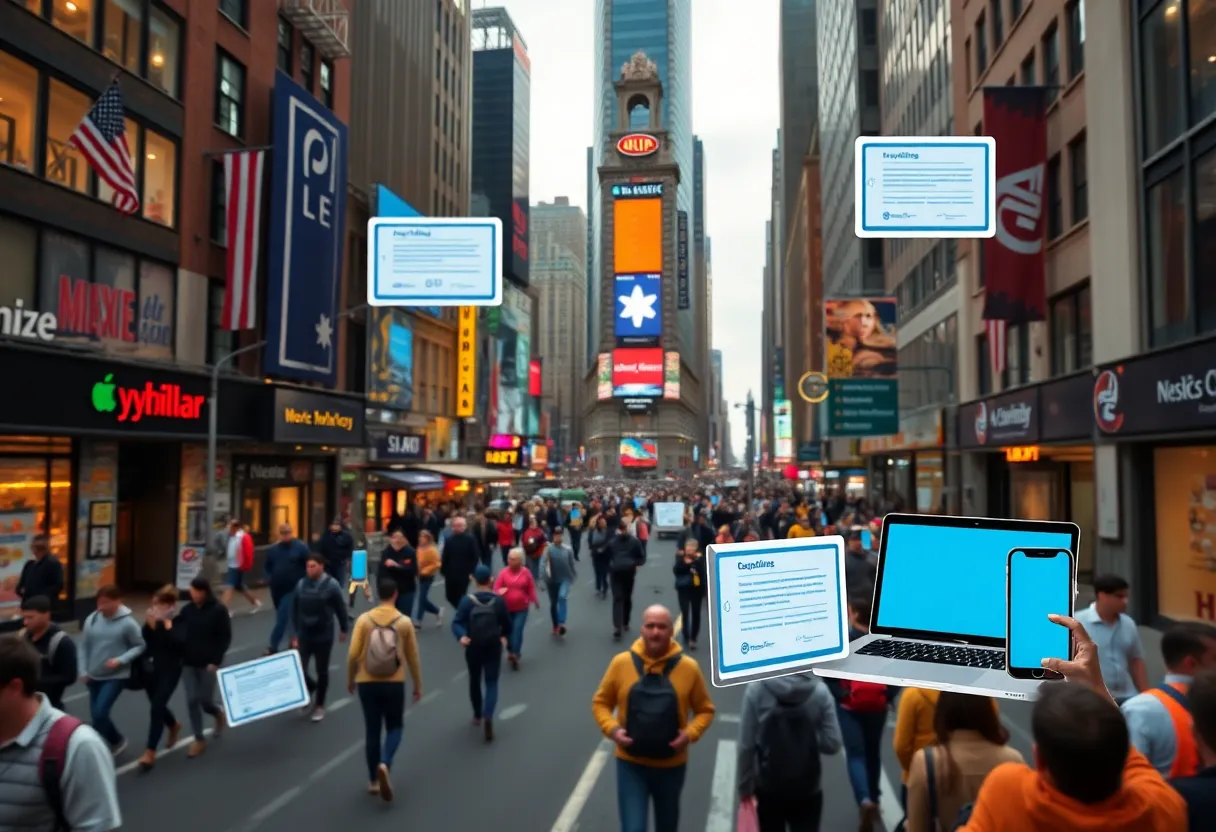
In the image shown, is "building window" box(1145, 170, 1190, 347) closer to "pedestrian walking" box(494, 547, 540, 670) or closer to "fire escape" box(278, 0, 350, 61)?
"pedestrian walking" box(494, 547, 540, 670)

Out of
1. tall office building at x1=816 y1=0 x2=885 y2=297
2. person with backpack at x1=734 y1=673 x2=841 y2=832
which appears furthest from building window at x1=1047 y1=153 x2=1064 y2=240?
tall office building at x1=816 y1=0 x2=885 y2=297

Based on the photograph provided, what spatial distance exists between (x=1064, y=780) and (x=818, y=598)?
839 millimetres

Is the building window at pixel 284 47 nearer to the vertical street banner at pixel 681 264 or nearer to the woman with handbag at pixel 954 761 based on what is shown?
the woman with handbag at pixel 954 761

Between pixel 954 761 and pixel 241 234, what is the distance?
21.8 metres

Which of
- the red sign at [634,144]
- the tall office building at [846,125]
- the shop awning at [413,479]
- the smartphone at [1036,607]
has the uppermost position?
the red sign at [634,144]

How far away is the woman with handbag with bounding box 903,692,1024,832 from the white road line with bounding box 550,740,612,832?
353 centimetres

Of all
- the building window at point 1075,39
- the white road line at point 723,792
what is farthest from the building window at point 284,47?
the white road line at point 723,792

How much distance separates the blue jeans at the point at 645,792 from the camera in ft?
16.9

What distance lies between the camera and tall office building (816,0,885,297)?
1938 inches

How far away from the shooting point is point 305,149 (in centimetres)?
2445

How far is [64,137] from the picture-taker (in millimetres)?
16891

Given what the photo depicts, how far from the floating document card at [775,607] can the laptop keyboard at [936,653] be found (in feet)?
0.37

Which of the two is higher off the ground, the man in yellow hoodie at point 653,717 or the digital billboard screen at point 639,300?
the digital billboard screen at point 639,300

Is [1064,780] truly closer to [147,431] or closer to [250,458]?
[147,431]
